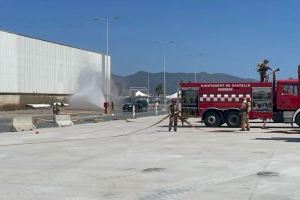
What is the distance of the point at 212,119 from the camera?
32625 millimetres

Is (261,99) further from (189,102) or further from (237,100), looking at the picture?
(189,102)

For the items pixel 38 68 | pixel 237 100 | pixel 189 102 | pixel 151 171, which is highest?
pixel 38 68

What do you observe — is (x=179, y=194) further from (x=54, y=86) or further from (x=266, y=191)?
(x=54, y=86)

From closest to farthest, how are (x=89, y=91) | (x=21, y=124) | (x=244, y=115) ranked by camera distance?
(x=244, y=115) < (x=21, y=124) < (x=89, y=91)

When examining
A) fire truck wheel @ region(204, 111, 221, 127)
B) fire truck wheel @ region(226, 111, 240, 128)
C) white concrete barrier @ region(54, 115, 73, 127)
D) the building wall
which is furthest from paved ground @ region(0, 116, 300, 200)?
the building wall

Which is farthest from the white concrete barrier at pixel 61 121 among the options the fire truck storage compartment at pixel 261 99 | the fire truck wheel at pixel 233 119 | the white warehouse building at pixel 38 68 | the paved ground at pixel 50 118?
the white warehouse building at pixel 38 68

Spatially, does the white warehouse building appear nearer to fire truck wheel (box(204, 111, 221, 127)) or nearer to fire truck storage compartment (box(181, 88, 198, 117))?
fire truck storage compartment (box(181, 88, 198, 117))

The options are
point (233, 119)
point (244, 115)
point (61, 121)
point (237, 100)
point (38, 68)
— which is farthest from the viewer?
point (38, 68)

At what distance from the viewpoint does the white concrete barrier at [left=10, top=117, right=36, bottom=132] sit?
1220 inches

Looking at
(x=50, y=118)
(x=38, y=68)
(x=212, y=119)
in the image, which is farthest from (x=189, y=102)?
(x=38, y=68)

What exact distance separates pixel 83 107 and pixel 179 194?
78684mm

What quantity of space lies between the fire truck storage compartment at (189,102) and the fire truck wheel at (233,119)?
6.28ft

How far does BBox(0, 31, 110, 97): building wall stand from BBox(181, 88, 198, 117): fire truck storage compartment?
1929 inches

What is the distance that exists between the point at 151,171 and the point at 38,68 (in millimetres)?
78107
